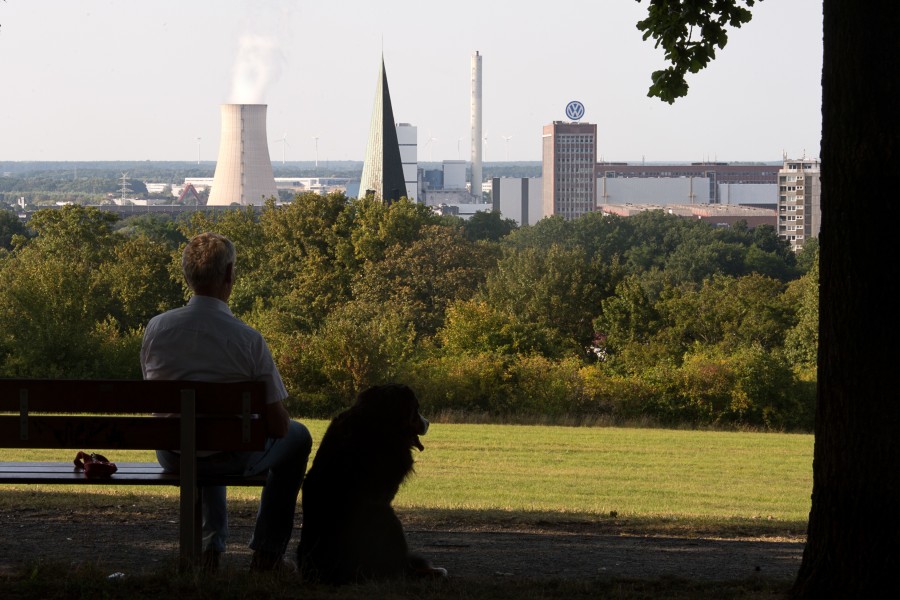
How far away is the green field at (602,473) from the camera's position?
1232 cm

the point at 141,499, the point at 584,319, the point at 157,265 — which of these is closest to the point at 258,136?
the point at 157,265

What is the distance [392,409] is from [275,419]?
18.3 inches

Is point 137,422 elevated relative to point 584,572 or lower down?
elevated

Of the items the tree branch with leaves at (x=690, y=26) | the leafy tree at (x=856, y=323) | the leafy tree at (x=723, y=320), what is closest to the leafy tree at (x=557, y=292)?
the leafy tree at (x=723, y=320)

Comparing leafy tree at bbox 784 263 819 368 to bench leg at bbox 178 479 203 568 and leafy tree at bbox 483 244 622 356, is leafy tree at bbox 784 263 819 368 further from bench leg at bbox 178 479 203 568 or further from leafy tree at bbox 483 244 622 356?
bench leg at bbox 178 479 203 568

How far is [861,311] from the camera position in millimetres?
4430

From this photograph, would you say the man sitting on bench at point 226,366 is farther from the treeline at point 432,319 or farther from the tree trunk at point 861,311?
the treeline at point 432,319

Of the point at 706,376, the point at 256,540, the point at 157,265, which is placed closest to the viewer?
the point at 256,540

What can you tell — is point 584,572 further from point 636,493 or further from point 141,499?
point 636,493

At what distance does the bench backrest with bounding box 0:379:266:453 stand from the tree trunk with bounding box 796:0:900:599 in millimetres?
2167

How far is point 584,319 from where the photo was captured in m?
55.5

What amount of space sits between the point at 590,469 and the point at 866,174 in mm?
15637

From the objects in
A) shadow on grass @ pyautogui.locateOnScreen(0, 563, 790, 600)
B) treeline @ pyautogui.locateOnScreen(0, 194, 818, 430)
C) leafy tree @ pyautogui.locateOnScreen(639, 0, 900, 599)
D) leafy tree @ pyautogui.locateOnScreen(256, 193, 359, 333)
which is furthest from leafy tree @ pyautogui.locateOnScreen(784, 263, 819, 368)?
leafy tree @ pyautogui.locateOnScreen(639, 0, 900, 599)

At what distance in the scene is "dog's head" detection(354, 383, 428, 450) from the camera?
4.85 metres
